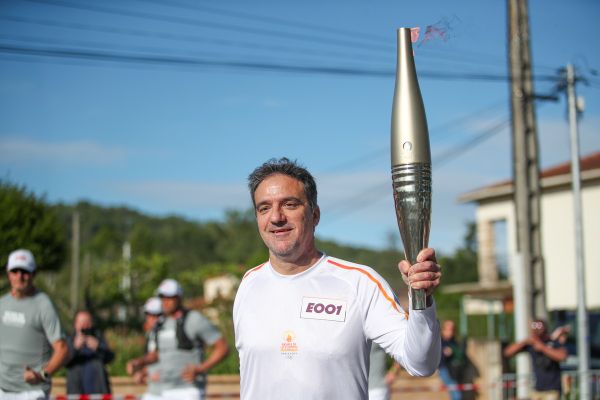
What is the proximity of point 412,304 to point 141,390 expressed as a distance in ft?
48.4

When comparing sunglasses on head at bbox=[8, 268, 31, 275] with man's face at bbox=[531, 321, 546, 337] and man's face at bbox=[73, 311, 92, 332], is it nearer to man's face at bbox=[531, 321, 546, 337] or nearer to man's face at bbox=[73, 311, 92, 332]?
man's face at bbox=[73, 311, 92, 332]

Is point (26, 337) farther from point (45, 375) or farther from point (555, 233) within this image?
point (555, 233)

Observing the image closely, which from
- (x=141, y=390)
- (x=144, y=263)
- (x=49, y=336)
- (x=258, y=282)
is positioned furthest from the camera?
(x=144, y=263)

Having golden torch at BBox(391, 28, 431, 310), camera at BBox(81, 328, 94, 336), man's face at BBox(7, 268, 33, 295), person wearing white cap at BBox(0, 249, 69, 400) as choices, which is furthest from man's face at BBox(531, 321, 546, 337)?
golden torch at BBox(391, 28, 431, 310)

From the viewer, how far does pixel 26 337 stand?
26.1ft

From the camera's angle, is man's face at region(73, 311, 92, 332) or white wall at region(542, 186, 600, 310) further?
white wall at region(542, 186, 600, 310)

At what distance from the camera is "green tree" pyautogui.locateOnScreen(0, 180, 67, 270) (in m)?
26.1

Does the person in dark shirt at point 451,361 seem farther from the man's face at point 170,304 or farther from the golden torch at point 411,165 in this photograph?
the golden torch at point 411,165

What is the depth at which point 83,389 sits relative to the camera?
37.9 feet

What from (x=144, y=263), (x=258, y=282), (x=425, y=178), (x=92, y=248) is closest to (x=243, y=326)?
(x=258, y=282)

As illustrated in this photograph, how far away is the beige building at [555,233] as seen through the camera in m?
36.5

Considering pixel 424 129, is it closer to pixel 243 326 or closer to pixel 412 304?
pixel 412 304

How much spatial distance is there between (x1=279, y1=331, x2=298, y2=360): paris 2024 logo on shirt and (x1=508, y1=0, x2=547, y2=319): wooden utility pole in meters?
12.7

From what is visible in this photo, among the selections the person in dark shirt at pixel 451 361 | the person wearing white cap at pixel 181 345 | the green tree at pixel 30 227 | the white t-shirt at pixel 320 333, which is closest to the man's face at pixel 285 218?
the white t-shirt at pixel 320 333
